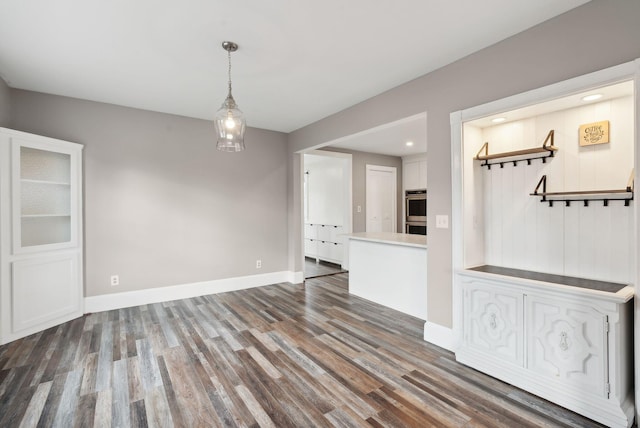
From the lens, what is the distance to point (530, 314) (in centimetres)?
212

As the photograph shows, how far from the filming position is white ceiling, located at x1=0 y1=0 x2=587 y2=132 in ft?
6.49

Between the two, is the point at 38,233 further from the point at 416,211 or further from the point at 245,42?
the point at 416,211

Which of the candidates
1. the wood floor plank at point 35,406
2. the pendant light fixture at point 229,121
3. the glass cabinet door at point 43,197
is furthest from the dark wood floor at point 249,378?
the pendant light fixture at point 229,121

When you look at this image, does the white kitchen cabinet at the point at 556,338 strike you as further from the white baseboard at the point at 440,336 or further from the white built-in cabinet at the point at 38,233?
the white built-in cabinet at the point at 38,233

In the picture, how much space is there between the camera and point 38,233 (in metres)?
3.23

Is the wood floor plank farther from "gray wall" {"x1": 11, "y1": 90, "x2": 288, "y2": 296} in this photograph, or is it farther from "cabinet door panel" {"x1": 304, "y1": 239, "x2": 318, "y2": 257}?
"cabinet door panel" {"x1": 304, "y1": 239, "x2": 318, "y2": 257}

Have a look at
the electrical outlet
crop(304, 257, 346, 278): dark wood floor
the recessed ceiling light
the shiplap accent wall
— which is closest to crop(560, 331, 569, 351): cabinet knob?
the shiplap accent wall

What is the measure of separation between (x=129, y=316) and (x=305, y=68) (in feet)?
11.2

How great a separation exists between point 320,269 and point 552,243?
458cm

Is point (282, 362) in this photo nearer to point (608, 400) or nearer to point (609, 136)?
point (608, 400)

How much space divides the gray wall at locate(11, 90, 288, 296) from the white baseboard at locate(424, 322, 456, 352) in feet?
9.56

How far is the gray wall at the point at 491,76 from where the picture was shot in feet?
5.99

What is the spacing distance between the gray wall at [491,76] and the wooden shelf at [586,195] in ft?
2.27

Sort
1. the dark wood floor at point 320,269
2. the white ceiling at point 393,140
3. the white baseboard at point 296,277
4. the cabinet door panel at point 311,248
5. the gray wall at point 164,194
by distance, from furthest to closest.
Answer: the cabinet door panel at point 311,248, the dark wood floor at point 320,269, the white baseboard at point 296,277, the white ceiling at point 393,140, the gray wall at point 164,194
